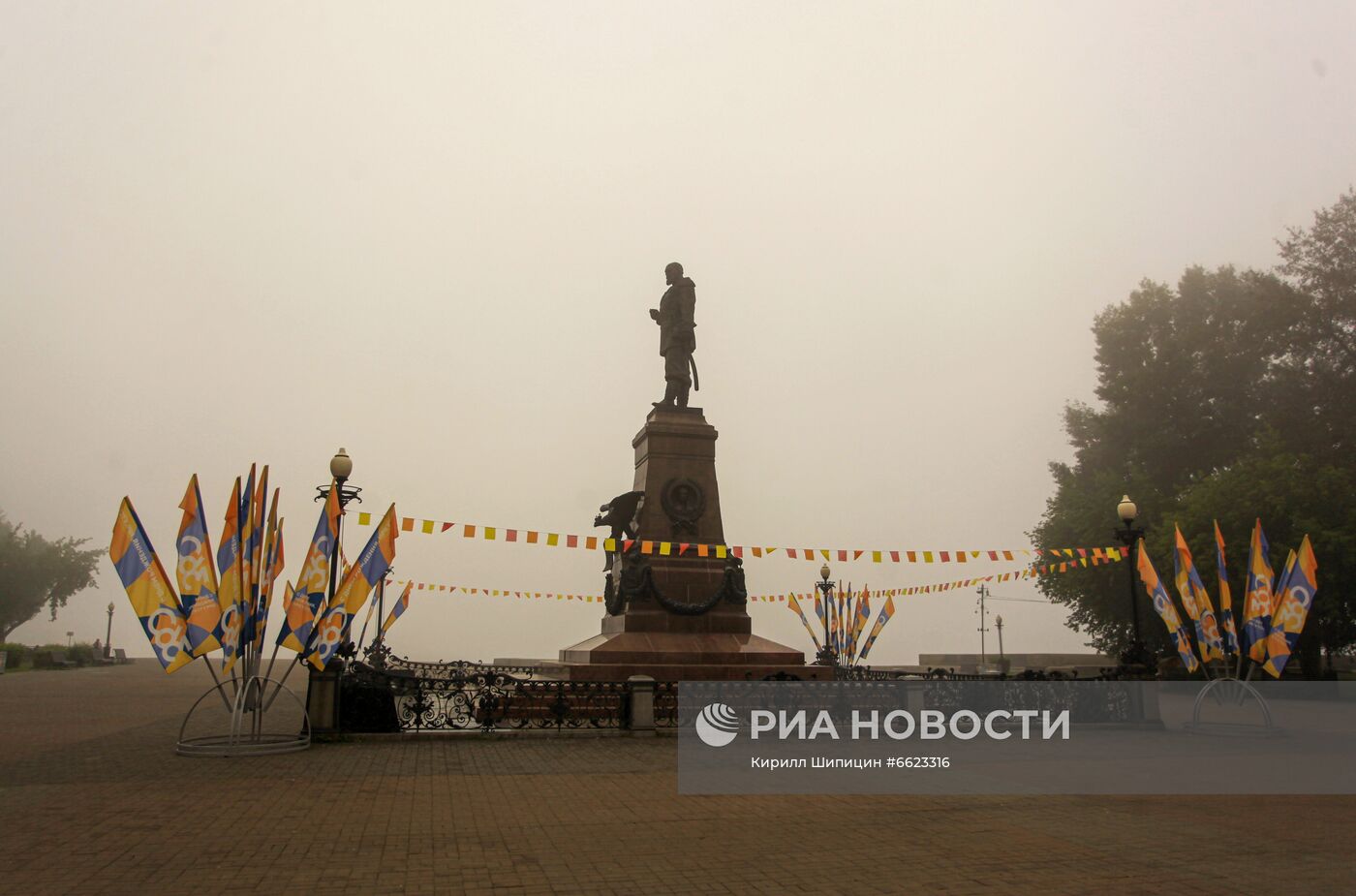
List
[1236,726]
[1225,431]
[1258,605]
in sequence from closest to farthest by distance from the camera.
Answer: [1258,605] → [1236,726] → [1225,431]

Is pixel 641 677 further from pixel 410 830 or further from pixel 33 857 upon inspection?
pixel 33 857

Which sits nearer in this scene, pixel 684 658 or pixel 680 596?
pixel 684 658

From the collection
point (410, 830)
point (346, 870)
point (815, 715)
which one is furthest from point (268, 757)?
point (815, 715)

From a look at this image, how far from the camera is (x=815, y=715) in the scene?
16859 millimetres

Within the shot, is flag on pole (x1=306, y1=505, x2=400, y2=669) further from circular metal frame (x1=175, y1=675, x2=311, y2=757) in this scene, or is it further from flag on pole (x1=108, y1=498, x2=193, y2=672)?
flag on pole (x1=108, y1=498, x2=193, y2=672)

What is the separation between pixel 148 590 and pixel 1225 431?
39314mm

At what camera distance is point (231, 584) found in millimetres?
13094

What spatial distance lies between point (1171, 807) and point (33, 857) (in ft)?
32.9

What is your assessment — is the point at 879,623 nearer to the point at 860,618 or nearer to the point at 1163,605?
the point at 860,618

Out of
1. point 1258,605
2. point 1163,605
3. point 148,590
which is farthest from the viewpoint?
point 1163,605

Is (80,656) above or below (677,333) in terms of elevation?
below

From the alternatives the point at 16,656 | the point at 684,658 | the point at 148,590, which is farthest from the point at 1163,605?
the point at 16,656

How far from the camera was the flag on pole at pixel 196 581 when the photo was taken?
12664mm

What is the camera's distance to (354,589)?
1488 centimetres
